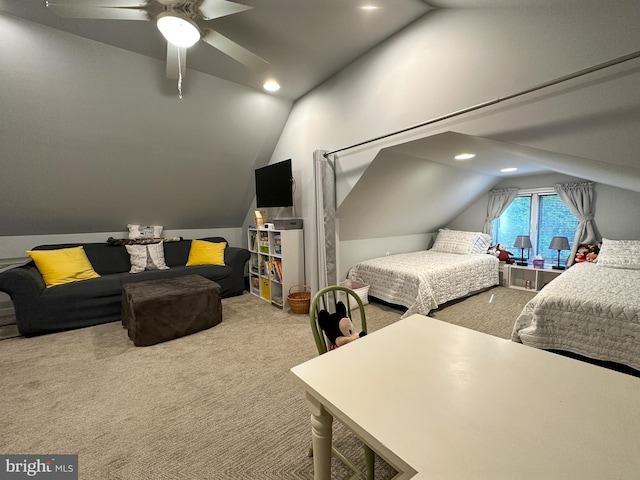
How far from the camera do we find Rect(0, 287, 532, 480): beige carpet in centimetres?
139

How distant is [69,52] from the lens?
2.39 m

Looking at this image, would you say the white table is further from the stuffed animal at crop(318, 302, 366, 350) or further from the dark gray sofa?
the dark gray sofa

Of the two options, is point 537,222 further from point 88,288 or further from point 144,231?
point 88,288

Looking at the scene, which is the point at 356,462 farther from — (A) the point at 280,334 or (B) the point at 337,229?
(B) the point at 337,229

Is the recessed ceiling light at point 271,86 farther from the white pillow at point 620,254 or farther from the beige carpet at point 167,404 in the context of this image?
the white pillow at point 620,254

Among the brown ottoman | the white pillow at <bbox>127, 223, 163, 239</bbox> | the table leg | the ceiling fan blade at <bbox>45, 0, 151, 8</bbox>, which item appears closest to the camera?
the table leg

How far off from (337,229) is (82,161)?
3.08m

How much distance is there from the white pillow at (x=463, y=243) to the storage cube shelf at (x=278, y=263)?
102 inches

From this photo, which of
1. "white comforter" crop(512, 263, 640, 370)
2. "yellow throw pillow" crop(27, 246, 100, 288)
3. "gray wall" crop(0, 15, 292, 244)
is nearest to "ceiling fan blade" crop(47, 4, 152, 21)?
"gray wall" crop(0, 15, 292, 244)

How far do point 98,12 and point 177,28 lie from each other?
0.47m

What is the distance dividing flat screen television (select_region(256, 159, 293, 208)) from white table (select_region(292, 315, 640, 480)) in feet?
9.11

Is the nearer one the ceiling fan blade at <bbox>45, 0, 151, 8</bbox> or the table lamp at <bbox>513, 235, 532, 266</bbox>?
the ceiling fan blade at <bbox>45, 0, 151, 8</bbox>

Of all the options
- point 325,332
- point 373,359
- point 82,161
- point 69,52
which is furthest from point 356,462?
point 82,161

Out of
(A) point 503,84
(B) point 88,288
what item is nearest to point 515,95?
(A) point 503,84
